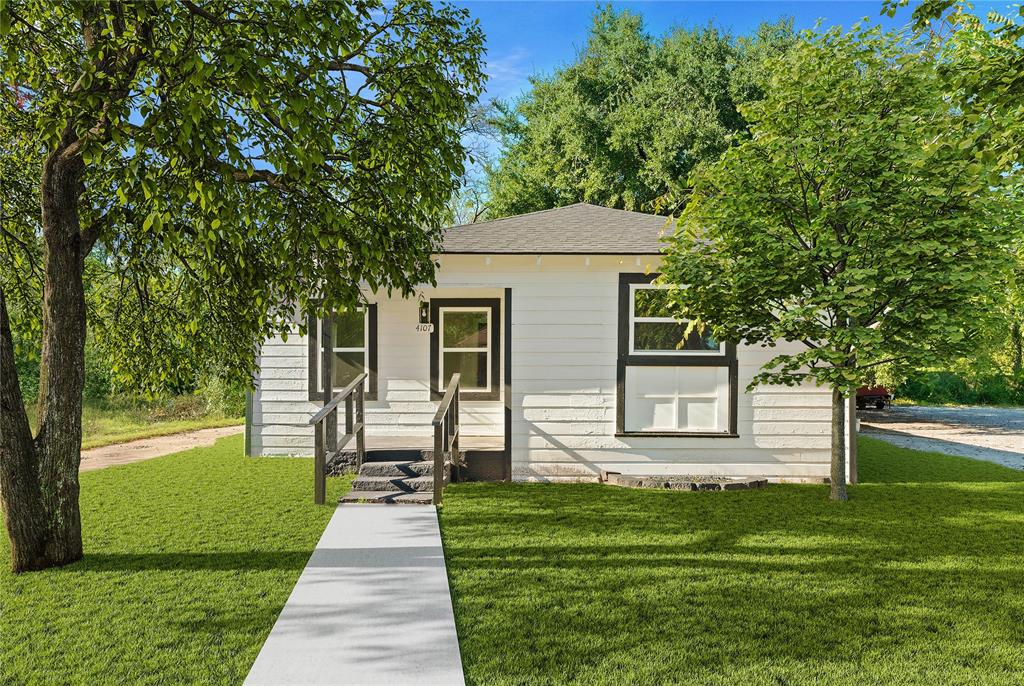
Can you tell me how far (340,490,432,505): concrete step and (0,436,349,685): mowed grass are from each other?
1.16ft

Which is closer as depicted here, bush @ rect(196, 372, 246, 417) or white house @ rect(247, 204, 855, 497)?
white house @ rect(247, 204, 855, 497)

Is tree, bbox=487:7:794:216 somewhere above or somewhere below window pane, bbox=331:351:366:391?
above

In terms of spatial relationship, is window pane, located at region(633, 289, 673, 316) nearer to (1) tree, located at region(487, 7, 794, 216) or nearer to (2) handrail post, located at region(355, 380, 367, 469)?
(2) handrail post, located at region(355, 380, 367, 469)

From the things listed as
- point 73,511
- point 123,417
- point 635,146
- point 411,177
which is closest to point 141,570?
point 73,511

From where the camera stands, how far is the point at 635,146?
2184 cm

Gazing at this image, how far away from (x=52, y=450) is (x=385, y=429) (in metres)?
5.01

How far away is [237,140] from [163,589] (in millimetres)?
3314

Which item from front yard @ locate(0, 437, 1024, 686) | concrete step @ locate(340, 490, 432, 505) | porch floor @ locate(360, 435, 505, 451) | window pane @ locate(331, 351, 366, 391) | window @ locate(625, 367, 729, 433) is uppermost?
window pane @ locate(331, 351, 366, 391)

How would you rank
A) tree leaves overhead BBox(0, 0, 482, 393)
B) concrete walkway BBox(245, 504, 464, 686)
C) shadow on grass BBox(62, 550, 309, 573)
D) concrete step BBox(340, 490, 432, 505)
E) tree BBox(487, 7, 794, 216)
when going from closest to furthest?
concrete walkway BBox(245, 504, 464, 686) < tree leaves overhead BBox(0, 0, 482, 393) < shadow on grass BBox(62, 550, 309, 573) < concrete step BBox(340, 490, 432, 505) < tree BBox(487, 7, 794, 216)

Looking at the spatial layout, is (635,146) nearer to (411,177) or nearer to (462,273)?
(462,273)

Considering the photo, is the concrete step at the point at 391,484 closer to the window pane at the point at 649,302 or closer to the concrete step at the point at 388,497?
the concrete step at the point at 388,497

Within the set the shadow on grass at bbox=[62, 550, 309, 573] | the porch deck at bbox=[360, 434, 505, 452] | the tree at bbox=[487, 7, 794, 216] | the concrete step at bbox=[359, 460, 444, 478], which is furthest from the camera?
the tree at bbox=[487, 7, 794, 216]

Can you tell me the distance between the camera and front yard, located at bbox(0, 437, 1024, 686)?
364 centimetres

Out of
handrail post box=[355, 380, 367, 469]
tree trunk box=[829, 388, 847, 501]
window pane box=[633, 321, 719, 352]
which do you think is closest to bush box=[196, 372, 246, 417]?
handrail post box=[355, 380, 367, 469]
